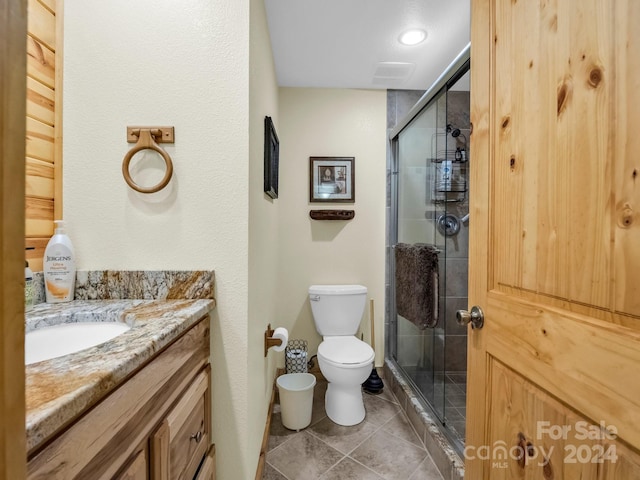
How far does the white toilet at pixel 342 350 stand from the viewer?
1.74 meters

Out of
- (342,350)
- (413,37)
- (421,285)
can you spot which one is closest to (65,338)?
(342,350)

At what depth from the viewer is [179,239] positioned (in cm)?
105

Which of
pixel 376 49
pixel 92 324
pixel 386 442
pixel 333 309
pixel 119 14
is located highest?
pixel 376 49

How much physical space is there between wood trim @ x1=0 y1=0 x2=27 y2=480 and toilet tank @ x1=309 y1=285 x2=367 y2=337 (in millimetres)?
2014

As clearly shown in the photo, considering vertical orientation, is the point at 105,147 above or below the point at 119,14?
below

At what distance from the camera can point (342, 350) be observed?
1.89 m

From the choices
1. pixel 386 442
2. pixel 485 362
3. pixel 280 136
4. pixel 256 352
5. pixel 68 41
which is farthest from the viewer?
pixel 280 136

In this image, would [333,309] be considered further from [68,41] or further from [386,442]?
[68,41]

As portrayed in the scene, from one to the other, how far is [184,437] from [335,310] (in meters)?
1.50

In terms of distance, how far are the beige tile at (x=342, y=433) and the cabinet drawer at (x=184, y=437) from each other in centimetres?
93

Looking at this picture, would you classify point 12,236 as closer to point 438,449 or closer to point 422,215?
point 438,449

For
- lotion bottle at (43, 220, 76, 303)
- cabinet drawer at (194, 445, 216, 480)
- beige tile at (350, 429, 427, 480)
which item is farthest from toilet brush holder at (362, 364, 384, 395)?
lotion bottle at (43, 220, 76, 303)

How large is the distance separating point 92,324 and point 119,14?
1.08 meters

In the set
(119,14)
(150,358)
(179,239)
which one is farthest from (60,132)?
(150,358)
